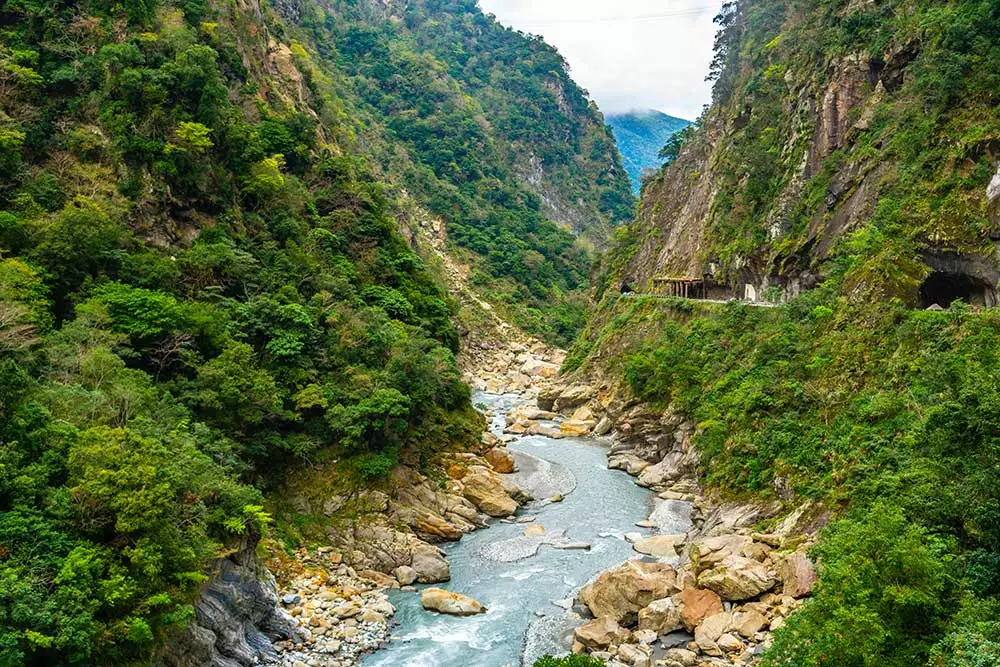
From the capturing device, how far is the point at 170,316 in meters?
24.0

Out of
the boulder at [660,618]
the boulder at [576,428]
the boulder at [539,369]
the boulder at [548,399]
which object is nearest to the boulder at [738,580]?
the boulder at [660,618]

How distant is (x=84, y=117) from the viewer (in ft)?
95.5

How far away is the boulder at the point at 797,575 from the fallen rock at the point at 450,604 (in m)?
8.72

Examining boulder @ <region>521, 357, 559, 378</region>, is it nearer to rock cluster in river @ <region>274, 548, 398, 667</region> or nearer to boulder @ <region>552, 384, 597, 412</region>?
boulder @ <region>552, 384, 597, 412</region>

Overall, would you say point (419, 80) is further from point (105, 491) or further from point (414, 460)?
point (105, 491)

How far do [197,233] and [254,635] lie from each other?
1852cm

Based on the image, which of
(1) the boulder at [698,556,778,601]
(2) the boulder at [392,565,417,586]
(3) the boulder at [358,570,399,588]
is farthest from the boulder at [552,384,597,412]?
(1) the boulder at [698,556,778,601]

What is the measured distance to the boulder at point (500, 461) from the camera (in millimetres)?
33281

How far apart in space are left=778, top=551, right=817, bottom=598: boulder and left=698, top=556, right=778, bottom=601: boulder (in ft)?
1.27

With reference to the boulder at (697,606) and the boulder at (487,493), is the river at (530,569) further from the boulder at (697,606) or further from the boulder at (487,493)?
the boulder at (697,606)

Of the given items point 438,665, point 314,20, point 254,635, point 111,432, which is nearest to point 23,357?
point 111,432

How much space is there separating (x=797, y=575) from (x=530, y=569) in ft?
29.9

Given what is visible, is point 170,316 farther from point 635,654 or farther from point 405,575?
point 635,654

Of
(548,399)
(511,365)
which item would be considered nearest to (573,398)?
(548,399)
